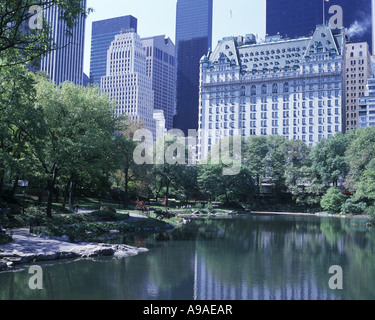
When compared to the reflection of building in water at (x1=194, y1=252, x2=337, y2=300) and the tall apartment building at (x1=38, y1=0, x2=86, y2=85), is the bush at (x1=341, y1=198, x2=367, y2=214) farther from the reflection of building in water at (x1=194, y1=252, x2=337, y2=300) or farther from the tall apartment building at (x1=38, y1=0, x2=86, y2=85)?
the tall apartment building at (x1=38, y1=0, x2=86, y2=85)

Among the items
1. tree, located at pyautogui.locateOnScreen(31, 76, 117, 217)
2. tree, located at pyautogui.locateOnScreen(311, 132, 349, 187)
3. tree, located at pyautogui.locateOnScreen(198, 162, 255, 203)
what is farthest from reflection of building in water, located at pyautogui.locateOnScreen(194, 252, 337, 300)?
tree, located at pyautogui.locateOnScreen(311, 132, 349, 187)

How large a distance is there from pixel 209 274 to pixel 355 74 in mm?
152811

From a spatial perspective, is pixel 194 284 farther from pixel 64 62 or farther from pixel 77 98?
pixel 64 62

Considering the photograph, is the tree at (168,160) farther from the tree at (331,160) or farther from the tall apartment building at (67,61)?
the tall apartment building at (67,61)

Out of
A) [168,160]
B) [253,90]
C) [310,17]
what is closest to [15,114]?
[168,160]

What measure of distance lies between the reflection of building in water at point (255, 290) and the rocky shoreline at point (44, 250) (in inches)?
294

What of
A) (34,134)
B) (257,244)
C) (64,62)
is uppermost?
(64,62)

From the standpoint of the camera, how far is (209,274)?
20859 millimetres

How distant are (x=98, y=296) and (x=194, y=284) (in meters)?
4.65
